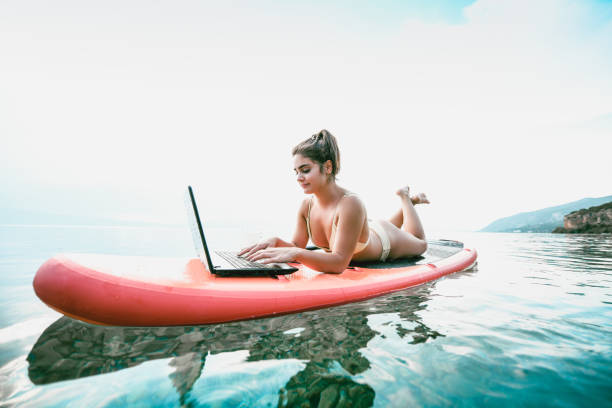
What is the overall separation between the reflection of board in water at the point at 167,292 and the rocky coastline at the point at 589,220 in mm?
56141

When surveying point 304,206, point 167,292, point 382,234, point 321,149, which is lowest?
point 167,292

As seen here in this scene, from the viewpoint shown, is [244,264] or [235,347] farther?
[244,264]

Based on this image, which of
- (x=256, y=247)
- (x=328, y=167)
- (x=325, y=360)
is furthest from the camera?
(x=328, y=167)

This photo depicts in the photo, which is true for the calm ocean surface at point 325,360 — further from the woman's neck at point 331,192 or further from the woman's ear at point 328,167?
the woman's ear at point 328,167

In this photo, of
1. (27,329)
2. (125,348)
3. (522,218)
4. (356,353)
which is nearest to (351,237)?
(356,353)

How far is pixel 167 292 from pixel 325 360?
0.98 metres

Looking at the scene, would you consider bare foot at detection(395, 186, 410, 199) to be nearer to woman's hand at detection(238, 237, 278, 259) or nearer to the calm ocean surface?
the calm ocean surface

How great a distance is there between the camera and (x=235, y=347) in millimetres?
1390

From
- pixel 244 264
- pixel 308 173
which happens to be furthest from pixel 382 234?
pixel 244 264

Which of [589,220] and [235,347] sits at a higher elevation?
[589,220]

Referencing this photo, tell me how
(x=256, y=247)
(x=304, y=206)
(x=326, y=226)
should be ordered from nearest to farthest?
Answer: (x=256, y=247), (x=326, y=226), (x=304, y=206)

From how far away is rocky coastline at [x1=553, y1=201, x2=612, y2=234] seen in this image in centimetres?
4172

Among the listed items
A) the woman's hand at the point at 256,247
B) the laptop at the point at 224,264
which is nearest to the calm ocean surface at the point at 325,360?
the laptop at the point at 224,264

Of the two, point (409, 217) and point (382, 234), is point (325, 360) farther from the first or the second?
point (409, 217)
